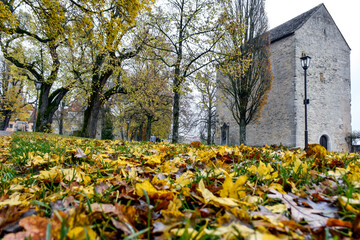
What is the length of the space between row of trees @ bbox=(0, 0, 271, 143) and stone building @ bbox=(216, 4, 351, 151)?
2527 millimetres

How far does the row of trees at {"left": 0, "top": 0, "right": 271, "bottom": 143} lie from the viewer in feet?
23.7

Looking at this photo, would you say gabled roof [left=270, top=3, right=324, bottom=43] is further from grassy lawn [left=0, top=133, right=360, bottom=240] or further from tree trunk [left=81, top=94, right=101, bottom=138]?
grassy lawn [left=0, top=133, right=360, bottom=240]

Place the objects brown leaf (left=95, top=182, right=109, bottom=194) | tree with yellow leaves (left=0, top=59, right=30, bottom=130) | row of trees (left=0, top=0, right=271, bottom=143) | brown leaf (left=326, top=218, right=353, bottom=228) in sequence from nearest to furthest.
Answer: brown leaf (left=326, top=218, right=353, bottom=228) → brown leaf (left=95, top=182, right=109, bottom=194) → row of trees (left=0, top=0, right=271, bottom=143) → tree with yellow leaves (left=0, top=59, right=30, bottom=130)

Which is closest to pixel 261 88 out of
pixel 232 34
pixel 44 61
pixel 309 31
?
pixel 232 34

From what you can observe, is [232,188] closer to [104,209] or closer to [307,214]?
[307,214]

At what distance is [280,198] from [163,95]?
58.0 ft

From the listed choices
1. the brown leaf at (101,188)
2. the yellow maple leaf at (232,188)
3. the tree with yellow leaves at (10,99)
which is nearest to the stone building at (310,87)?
the yellow maple leaf at (232,188)

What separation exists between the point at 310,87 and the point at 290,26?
555 centimetres

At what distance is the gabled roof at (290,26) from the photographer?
16.6m

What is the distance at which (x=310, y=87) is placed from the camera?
54.1 ft

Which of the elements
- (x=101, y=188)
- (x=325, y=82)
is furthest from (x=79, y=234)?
(x=325, y=82)

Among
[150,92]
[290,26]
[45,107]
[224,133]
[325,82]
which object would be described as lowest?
[224,133]

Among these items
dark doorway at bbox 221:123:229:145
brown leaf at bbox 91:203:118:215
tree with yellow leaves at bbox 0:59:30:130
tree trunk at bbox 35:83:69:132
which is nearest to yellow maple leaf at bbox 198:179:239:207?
brown leaf at bbox 91:203:118:215

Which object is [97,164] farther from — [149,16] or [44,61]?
[44,61]
